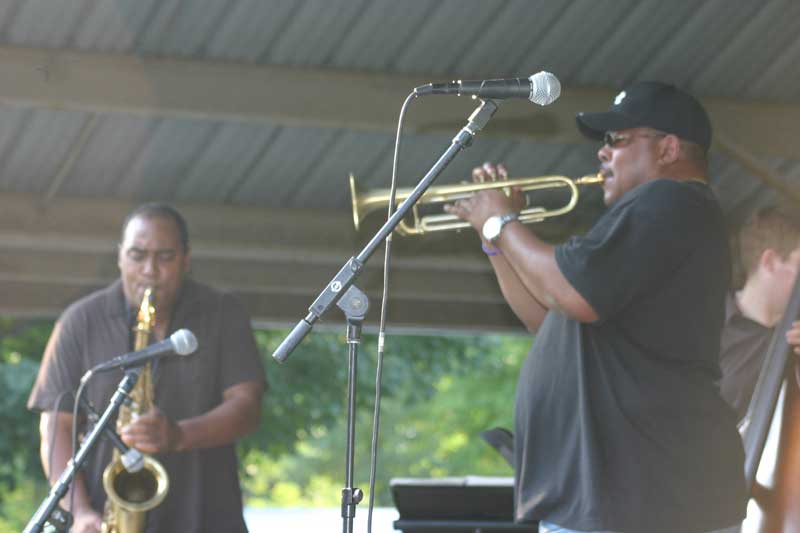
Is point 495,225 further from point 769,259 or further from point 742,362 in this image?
point 769,259

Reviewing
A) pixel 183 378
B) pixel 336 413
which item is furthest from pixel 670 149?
pixel 336 413

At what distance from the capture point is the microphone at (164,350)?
3654 mm

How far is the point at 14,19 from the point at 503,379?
12.4 m

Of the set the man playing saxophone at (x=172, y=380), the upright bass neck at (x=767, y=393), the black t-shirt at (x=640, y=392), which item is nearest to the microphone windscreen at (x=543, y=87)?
the black t-shirt at (x=640, y=392)

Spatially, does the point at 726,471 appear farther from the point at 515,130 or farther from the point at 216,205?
the point at 216,205

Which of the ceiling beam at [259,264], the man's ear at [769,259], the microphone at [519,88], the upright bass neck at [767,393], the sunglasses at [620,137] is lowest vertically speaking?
the upright bass neck at [767,393]

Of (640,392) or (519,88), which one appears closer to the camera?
(519,88)

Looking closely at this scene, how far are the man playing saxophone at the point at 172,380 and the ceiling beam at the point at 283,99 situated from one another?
1.09 metres

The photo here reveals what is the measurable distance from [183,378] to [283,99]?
168 centimetres

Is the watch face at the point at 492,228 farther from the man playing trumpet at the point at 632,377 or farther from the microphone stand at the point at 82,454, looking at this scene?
the microphone stand at the point at 82,454

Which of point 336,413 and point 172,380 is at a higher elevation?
point 336,413

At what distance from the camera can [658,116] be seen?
361 centimetres

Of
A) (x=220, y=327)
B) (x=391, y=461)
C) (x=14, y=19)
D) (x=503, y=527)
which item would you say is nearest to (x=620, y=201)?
(x=220, y=327)

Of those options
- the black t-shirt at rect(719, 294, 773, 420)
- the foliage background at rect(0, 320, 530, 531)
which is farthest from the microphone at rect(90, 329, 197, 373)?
the foliage background at rect(0, 320, 530, 531)
